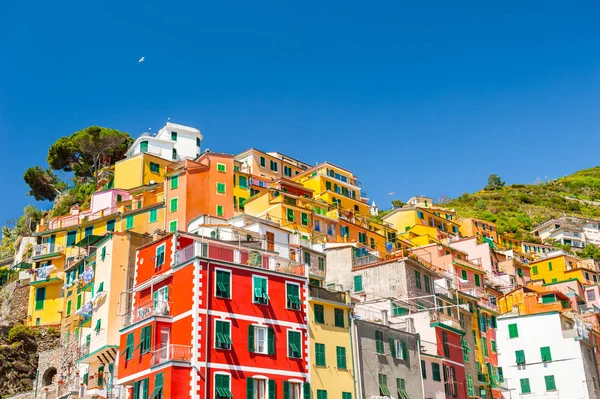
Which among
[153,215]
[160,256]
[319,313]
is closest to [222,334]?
[319,313]

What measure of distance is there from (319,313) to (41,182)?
64.3 meters

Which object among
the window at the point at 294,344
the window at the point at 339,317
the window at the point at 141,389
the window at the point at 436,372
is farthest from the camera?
the window at the point at 436,372

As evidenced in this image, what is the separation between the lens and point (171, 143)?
90.4 meters

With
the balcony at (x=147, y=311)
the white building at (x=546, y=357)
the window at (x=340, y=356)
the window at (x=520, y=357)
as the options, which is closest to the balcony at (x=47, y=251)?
the balcony at (x=147, y=311)

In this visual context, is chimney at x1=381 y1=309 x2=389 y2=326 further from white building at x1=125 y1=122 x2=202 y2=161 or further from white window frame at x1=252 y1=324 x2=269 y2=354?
Result: white building at x1=125 y1=122 x2=202 y2=161

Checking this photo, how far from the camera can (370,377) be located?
46.1m

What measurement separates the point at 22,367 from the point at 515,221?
99.7 m

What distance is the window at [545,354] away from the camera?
58.1 m

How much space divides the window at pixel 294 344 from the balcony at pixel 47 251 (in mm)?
34547

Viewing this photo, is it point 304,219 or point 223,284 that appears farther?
point 304,219

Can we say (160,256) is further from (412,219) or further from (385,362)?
(412,219)

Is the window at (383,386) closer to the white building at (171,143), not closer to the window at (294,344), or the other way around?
the window at (294,344)

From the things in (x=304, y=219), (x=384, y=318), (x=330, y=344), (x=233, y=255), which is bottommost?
(x=330, y=344)

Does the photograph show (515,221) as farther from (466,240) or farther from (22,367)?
(22,367)
